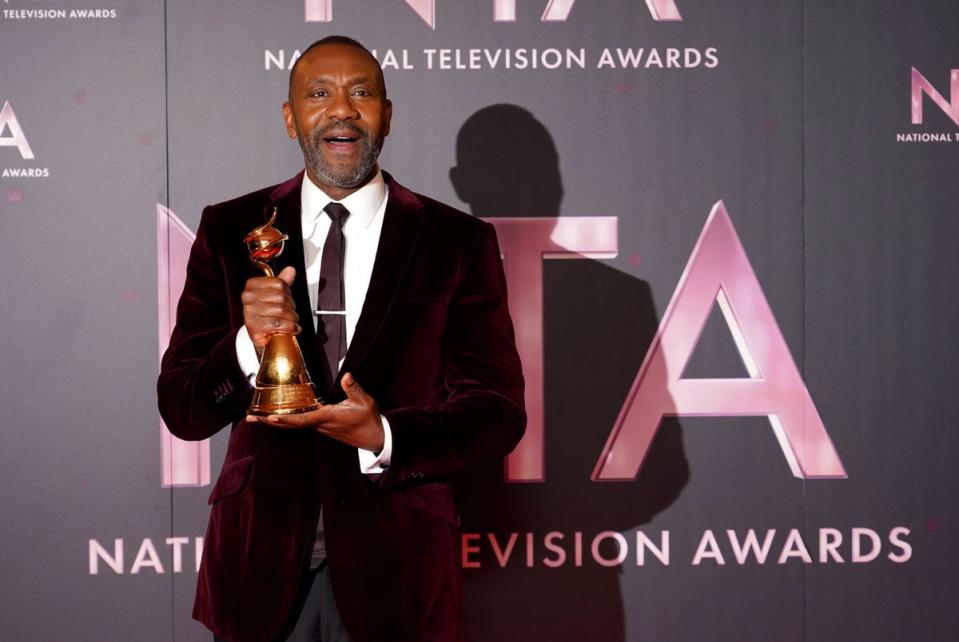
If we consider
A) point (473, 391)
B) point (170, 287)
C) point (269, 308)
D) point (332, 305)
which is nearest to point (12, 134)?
point (170, 287)

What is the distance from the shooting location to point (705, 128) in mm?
2957

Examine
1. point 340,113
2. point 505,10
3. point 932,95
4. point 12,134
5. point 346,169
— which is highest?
point 505,10

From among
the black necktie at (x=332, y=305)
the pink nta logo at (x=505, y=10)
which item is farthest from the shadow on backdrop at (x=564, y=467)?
the black necktie at (x=332, y=305)

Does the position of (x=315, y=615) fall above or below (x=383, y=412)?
→ below

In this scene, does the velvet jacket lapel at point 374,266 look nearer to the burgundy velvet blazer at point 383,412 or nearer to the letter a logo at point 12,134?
the burgundy velvet blazer at point 383,412

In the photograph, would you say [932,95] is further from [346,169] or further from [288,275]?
[288,275]

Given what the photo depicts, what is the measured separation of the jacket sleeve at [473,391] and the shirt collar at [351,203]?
218 mm

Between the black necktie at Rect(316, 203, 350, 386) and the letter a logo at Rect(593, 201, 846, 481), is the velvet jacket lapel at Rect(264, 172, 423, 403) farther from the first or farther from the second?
the letter a logo at Rect(593, 201, 846, 481)

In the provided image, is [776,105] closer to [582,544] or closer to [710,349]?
[710,349]

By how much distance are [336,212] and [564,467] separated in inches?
55.2

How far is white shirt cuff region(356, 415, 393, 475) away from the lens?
1678 millimetres

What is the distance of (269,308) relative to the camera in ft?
5.17

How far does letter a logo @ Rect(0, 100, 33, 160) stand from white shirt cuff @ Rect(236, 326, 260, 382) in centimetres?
156

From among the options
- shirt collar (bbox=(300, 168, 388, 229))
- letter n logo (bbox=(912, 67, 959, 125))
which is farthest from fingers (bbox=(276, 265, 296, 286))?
letter n logo (bbox=(912, 67, 959, 125))
